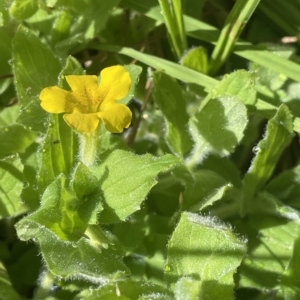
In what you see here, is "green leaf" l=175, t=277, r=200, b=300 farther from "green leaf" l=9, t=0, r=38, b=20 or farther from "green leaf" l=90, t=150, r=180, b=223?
"green leaf" l=9, t=0, r=38, b=20

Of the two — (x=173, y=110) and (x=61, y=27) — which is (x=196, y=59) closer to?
(x=173, y=110)

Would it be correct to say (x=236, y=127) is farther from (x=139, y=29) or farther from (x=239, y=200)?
(x=139, y=29)

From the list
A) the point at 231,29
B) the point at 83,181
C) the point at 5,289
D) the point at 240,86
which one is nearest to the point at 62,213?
the point at 83,181

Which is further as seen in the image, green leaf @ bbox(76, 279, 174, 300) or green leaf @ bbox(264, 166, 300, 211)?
green leaf @ bbox(264, 166, 300, 211)

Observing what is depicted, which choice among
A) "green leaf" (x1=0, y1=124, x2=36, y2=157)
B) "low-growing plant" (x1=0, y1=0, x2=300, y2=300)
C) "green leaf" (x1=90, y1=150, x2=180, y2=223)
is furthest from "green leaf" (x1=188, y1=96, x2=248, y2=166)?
"green leaf" (x1=0, y1=124, x2=36, y2=157)

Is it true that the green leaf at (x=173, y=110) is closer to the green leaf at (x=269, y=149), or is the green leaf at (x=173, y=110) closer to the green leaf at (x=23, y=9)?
the green leaf at (x=269, y=149)

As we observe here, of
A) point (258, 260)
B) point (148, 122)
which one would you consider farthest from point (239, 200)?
point (148, 122)
